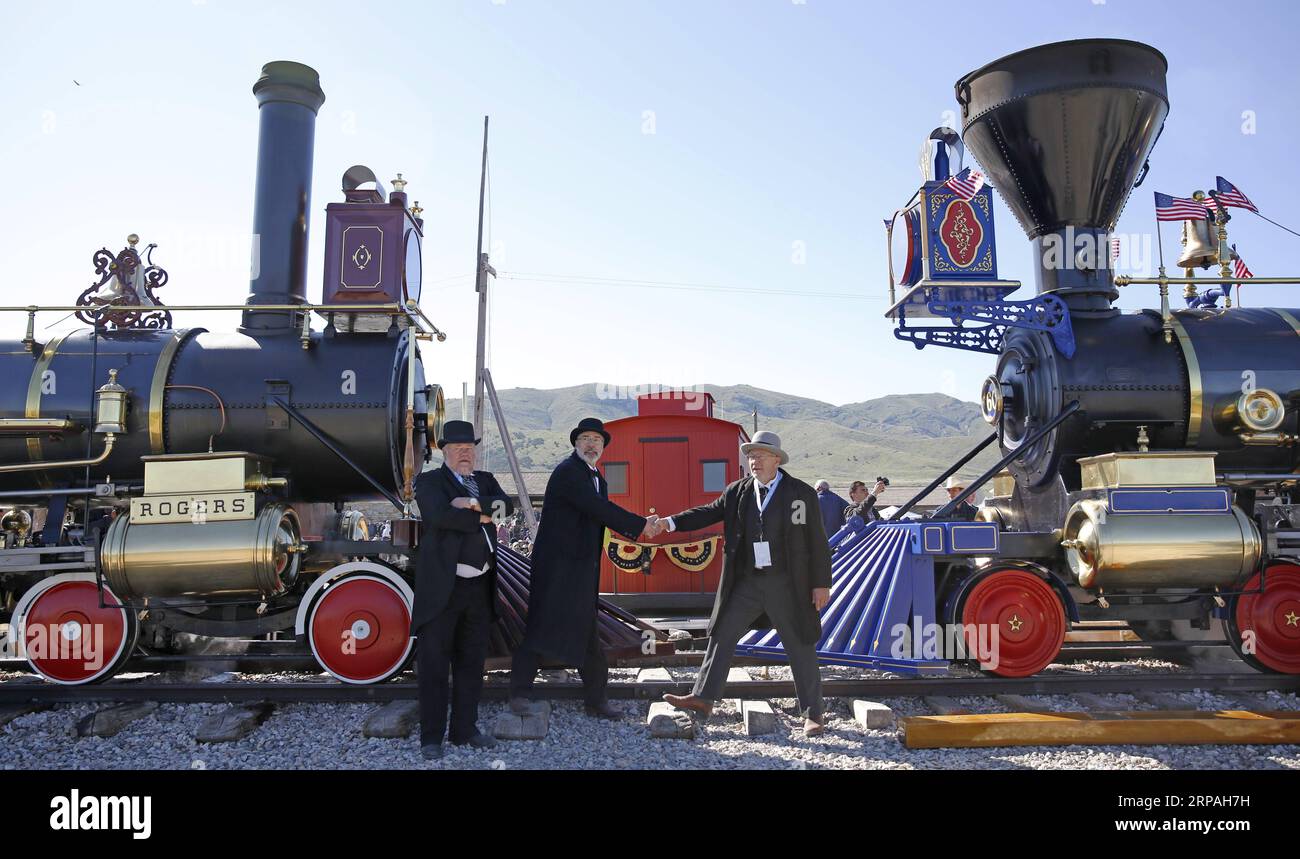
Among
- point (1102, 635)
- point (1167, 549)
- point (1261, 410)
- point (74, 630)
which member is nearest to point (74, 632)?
point (74, 630)

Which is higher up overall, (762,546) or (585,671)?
(762,546)

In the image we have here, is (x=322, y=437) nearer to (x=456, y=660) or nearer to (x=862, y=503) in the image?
(x=456, y=660)

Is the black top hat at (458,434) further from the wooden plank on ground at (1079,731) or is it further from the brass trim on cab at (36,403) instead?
the brass trim on cab at (36,403)

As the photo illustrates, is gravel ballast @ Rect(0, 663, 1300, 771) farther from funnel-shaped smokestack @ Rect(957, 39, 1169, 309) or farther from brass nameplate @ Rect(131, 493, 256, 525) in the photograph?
funnel-shaped smokestack @ Rect(957, 39, 1169, 309)

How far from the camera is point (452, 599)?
4691 mm

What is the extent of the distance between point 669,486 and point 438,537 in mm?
7011

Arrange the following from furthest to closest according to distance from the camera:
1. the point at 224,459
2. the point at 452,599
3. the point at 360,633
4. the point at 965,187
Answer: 1. the point at 965,187
2. the point at 360,633
3. the point at 224,459
4. the point at 452,599

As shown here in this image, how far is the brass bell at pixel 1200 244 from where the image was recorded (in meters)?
7.03

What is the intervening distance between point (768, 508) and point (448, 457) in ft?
6.46

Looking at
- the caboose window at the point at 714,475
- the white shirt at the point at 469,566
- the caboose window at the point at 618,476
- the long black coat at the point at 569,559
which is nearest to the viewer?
the white shirt at the point at 469,566

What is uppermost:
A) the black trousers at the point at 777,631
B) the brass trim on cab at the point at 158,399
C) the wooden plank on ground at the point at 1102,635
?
the brass trim on cab at the point at 158,399

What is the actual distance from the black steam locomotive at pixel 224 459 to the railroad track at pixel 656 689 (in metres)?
0.16

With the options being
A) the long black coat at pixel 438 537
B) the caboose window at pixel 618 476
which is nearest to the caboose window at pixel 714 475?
the caboose window at pixel 618 476
